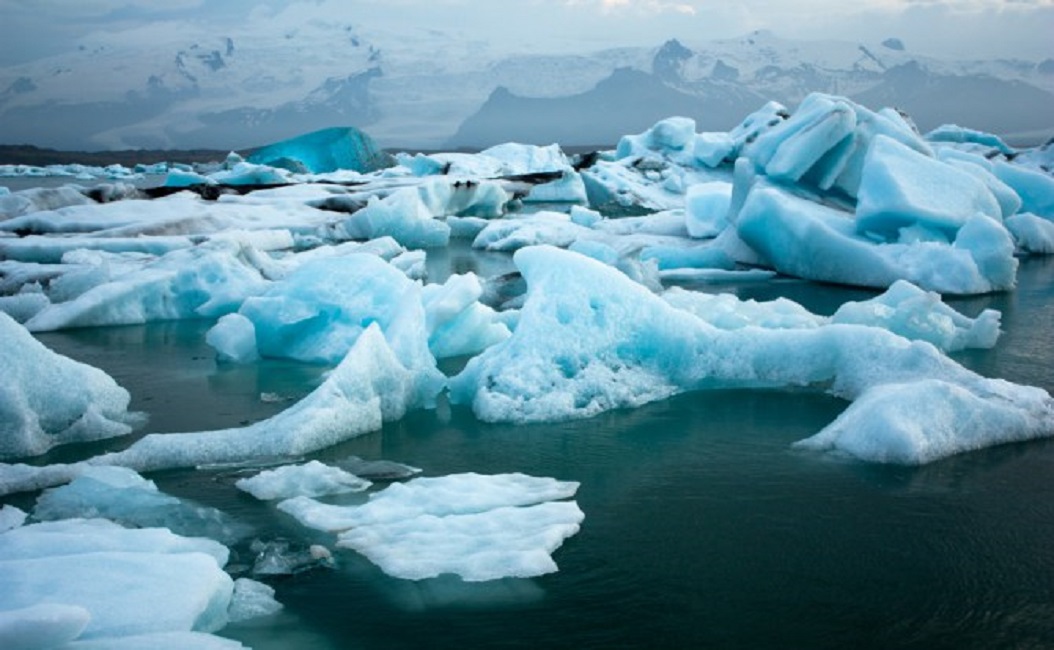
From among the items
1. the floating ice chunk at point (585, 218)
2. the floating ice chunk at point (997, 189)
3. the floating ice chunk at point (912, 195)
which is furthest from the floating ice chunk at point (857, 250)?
the floating ice chunk at point (585, 218)

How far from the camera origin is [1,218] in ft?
44.6

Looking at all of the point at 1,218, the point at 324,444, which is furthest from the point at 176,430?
the point at 1,218

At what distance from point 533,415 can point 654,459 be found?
2.55ft

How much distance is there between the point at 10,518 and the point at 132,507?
38 centimetres

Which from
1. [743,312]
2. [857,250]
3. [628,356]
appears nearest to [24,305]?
[628,356]

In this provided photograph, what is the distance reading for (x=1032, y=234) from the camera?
12.4 m

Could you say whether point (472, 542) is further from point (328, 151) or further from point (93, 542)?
point (328, 151)

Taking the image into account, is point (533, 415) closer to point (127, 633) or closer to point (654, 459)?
point (654, 459)

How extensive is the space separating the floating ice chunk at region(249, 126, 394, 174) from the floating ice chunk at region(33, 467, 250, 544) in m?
23.1

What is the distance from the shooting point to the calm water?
107 inches

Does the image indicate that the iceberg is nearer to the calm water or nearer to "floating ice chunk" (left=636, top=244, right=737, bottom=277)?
the calm water

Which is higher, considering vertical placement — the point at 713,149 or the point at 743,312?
the point at 743,312

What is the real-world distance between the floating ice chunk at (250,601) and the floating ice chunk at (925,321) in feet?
14.6

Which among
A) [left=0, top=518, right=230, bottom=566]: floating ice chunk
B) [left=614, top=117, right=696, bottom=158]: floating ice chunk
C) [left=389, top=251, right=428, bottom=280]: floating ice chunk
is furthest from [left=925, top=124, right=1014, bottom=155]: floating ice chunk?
[left=0, top=518, right=230, bottom=566]: floating ice chunk
